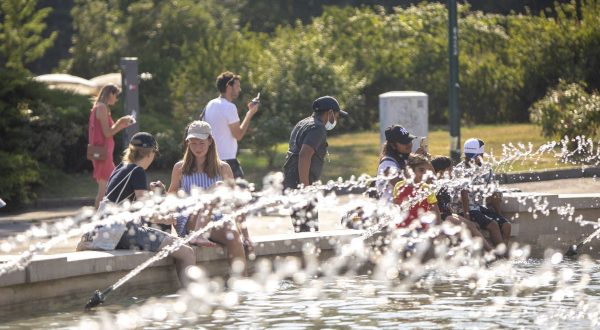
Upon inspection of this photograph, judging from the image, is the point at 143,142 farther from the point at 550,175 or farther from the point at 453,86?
the point at 550,175

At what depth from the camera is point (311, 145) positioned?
12719 millimetres

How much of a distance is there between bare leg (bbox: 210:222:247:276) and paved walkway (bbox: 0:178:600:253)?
2.82 meters

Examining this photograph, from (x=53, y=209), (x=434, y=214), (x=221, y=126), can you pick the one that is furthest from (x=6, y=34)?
(x=434, y=214)

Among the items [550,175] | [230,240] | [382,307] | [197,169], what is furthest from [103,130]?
[550,175]

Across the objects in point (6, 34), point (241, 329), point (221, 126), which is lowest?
point (241, 329)

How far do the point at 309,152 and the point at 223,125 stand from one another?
1.65 m

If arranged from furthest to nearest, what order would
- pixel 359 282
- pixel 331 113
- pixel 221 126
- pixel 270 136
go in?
pixel 270 136 < pixel 221 126 < pixel 331 113 < pixel 359 282

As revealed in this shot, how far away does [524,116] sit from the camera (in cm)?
3058

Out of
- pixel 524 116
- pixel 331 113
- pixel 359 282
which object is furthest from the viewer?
pixel 524 116

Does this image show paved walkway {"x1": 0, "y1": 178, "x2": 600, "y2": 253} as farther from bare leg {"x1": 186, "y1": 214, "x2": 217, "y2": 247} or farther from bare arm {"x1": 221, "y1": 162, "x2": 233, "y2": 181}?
bare leg {"x1": 186, "y1": 214, "x2": 217, "y2": 247}

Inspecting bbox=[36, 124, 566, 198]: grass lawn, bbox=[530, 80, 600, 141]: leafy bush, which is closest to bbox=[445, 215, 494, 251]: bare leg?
bbox=[36, 124, 566, 198]: grass lawn

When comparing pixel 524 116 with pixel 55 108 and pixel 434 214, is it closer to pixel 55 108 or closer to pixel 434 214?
pixel 55 108

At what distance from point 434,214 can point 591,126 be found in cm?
1213

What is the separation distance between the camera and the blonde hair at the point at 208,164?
1161cm
